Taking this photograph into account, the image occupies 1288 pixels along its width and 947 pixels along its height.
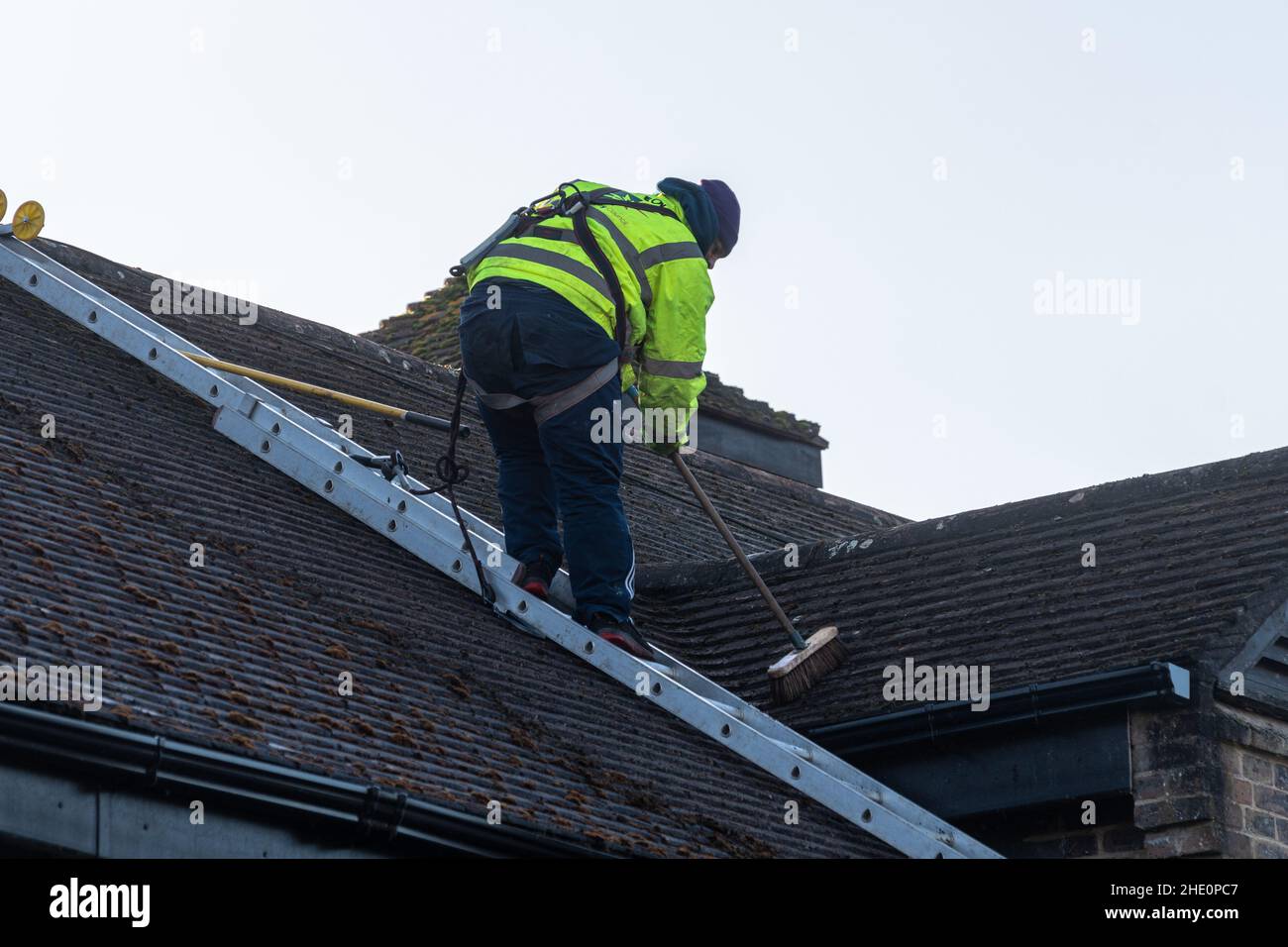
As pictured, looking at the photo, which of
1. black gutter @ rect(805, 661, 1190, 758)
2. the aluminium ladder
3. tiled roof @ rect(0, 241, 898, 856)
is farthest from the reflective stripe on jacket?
black gutter @ rect(805, 661, 1190, 758)

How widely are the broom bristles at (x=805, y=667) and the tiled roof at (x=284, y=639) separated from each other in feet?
2.84

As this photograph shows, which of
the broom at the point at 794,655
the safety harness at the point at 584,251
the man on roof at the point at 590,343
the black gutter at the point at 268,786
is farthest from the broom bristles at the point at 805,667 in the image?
the black gutter at the point at 268,786

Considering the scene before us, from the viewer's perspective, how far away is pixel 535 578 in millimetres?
8938

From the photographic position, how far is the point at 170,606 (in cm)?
704

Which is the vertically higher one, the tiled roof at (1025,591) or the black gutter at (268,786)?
the tiled roof at (1025,591)

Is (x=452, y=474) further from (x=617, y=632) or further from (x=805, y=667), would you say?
(x=805, y=667)

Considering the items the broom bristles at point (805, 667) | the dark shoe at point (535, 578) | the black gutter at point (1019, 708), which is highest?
Result: the dark shoe at point (535, 578)

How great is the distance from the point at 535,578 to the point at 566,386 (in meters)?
0.93

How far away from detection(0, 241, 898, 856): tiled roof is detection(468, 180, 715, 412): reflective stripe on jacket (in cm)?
126

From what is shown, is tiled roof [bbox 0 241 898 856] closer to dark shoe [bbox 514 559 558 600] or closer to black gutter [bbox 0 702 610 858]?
black gutter [bbox 0 702 610 858]

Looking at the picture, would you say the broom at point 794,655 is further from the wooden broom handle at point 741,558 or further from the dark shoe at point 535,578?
the dark shoe at point 535,578

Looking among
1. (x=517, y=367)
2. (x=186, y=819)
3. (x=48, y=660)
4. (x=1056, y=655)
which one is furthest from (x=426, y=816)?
(x=1056, y=655)

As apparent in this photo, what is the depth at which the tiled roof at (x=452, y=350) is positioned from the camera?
1767 centimetres
